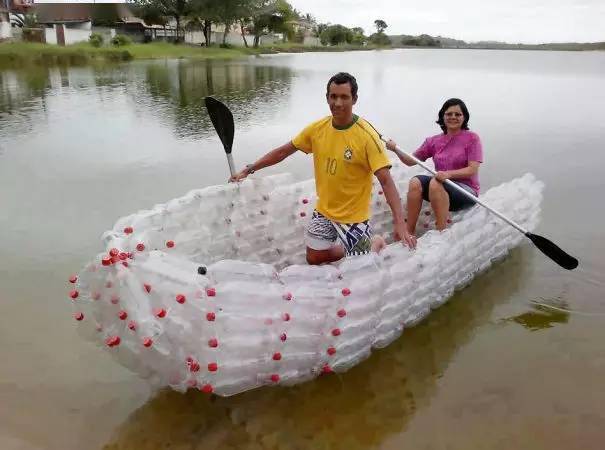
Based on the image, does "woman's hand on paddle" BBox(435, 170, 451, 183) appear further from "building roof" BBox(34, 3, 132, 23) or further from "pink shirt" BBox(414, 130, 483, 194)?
"building roof" BBox(34, 3, 132, 23)

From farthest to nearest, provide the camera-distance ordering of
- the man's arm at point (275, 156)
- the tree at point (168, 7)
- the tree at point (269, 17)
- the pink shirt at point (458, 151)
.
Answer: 1. the tree at point (269, 17)
2. the tree at point (168, 7)
3. the pink shirt at point (458, 151)
4. the man's arm at point (275, 156)

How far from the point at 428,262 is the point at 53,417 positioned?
251 centimetres

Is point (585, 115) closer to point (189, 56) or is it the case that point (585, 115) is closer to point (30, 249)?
point (30, 249)

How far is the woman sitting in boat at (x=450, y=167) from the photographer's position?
448cm

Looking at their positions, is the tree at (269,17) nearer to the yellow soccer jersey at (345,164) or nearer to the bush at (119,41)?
the bush at (119,41)

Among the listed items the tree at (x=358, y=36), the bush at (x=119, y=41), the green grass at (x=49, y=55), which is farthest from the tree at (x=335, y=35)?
the green grass at (x=49, y=55)

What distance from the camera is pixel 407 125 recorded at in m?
12.2

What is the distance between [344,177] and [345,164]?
93mm

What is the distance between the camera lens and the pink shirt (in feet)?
15.1

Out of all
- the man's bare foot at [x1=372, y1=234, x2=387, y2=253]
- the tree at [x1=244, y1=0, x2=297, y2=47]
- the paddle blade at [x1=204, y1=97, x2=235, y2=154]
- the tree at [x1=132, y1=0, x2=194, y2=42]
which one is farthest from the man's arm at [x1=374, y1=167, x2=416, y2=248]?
the tree at [x1=244, y1=0, x2=297, y2=47]

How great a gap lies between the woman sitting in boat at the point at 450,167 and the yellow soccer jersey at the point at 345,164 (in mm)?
1008

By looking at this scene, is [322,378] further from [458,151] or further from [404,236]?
[458,151]

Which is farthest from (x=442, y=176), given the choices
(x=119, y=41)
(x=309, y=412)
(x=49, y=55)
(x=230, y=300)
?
(x=119, y=41)

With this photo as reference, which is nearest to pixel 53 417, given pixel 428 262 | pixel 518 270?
pixel 428 262
